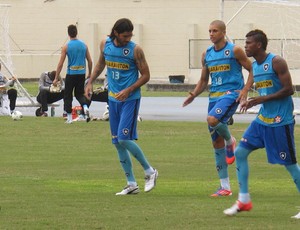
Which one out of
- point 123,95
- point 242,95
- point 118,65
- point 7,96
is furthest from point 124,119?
point 7,96

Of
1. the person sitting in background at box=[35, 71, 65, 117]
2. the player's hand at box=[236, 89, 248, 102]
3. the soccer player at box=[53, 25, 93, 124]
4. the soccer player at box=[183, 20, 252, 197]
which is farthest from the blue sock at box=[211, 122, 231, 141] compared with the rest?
the person sitting in background at box=[35, 71, 65, 117]

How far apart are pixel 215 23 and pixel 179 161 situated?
482 centimetres

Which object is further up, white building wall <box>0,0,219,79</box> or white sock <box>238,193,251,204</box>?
white sock <box>238,193,251,204</box>

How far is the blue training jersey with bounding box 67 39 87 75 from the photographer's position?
24.4 meters

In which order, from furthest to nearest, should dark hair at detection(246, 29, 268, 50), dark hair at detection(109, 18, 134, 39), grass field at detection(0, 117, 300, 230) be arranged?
dark hair at detection(109, 18, 134, 39) < dark hair at detection(246, 29, 268, 50) < grass field at detection(0, 117, 300, 230)

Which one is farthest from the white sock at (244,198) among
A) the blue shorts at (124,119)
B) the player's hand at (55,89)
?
the player's hand at (55,89)

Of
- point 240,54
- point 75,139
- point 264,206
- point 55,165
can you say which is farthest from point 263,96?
point 75,139

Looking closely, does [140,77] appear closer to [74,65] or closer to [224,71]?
[224,71]

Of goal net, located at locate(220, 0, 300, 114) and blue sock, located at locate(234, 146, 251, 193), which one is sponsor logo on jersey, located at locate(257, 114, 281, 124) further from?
goal net, located at locate(220, 0, 300, 114)

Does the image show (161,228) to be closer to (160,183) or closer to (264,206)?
(264,206)

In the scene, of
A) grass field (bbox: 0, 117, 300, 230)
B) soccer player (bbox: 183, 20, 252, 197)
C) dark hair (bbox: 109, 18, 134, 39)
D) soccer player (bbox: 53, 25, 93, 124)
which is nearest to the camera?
grass field (bbox: 0, 117, 300, 230)

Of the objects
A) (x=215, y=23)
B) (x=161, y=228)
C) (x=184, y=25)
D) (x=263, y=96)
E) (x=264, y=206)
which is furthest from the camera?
(x=184, y=25)

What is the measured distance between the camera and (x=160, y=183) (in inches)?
585

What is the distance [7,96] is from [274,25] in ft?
101
